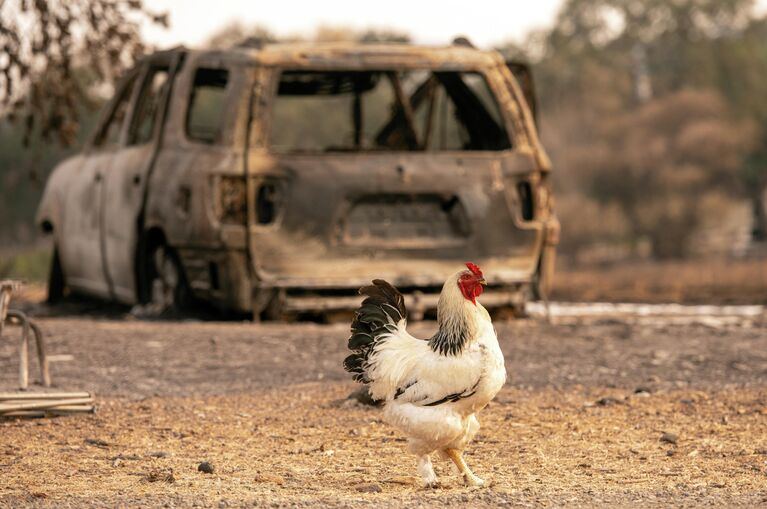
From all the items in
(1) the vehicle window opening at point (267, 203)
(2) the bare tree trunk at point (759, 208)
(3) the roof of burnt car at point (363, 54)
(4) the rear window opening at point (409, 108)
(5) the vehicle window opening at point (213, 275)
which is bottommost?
(2) the bare tree trunk at point (759, 208)

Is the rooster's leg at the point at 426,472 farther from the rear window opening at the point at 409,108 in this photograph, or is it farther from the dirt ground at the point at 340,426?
the rear window opening at the point at 409,108

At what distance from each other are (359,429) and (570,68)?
61.5 metres

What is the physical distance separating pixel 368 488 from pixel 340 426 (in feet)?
5.27

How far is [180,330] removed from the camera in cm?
1079

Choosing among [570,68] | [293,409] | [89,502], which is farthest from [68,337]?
[570,68]

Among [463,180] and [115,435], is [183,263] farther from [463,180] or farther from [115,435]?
[115,435]

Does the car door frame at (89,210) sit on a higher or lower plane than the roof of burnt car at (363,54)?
lower

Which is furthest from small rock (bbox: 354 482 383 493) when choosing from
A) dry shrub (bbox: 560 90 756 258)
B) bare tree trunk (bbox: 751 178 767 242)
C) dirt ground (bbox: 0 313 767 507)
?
bare tree trunk (bbox: 751 178 767 242)

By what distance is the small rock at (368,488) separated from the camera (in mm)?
6152

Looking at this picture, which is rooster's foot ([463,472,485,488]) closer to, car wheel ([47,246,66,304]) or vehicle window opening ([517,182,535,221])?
vehicle window opening ([517,182,535,221])

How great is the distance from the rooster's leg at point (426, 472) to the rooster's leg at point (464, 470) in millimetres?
106

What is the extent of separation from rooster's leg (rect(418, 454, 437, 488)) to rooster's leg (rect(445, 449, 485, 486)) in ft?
0.35

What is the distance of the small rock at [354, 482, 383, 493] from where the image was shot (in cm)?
615

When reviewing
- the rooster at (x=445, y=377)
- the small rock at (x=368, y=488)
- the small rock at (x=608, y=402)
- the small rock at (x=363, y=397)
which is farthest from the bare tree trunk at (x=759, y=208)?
the small rock at (x=368, y=488)
